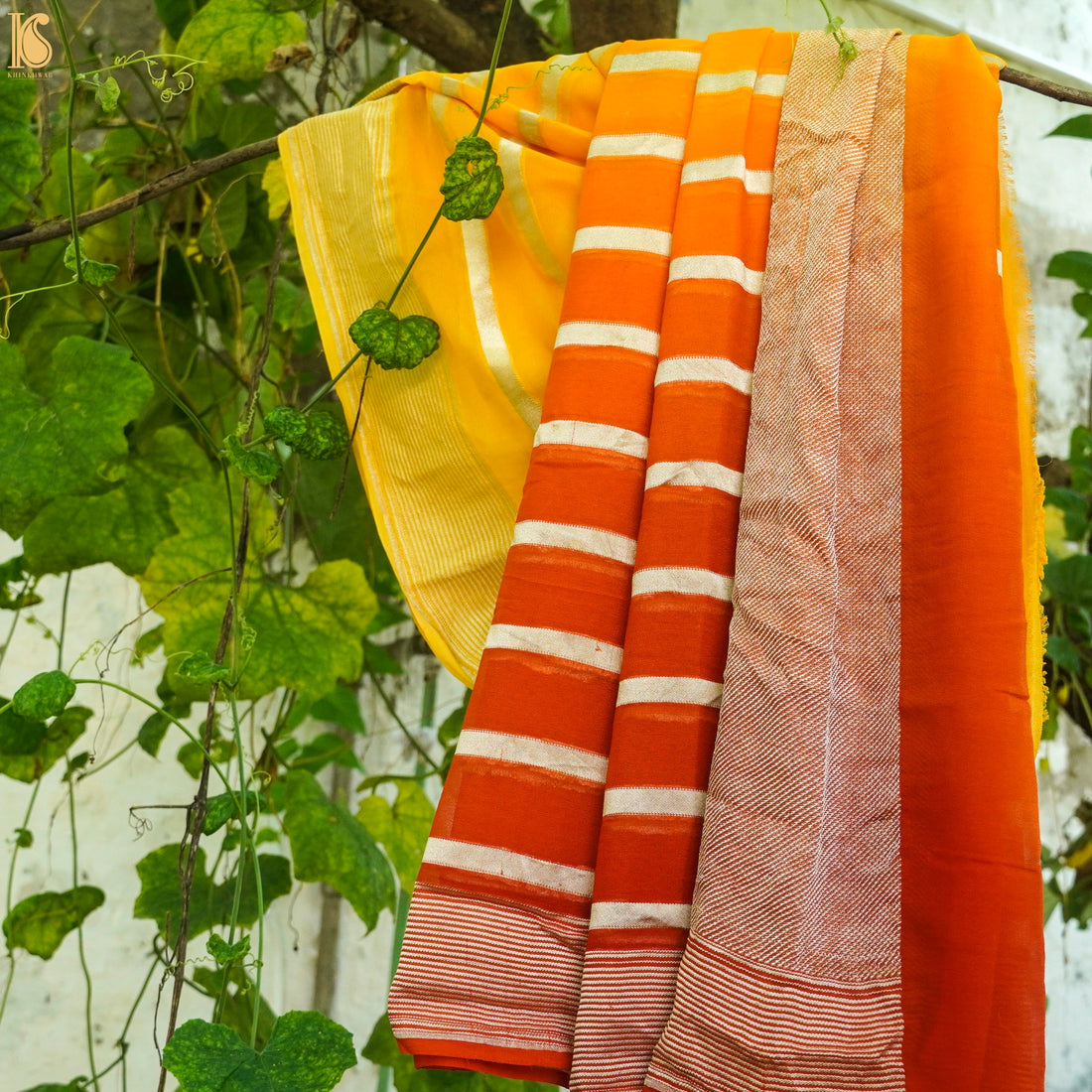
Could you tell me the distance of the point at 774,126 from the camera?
56 cm

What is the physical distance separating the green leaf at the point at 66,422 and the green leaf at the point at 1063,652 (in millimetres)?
1093

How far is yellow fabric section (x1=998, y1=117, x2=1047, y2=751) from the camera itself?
53 centimetres

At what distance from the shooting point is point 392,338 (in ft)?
1.85

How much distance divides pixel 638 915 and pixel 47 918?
578 mm

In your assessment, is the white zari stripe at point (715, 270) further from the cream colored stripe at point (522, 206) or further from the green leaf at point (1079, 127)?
the green leaf at point (1079, 127)

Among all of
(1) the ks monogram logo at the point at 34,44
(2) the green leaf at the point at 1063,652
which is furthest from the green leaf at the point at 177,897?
(2) the green leaf at the point at 1063,652

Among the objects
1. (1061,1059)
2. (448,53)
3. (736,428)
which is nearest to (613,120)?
(736,428)

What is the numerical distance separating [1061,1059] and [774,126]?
161 cm

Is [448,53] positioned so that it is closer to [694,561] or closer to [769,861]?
[694,561]

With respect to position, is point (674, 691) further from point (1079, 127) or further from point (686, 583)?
point (1079, 127)

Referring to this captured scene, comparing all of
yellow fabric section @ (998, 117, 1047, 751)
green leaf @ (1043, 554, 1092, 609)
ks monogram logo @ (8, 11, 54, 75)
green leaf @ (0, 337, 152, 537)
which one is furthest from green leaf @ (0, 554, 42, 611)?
green leaf @ (1043, 554, 1092, 609)

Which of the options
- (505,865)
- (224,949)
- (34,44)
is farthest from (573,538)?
(34,44)

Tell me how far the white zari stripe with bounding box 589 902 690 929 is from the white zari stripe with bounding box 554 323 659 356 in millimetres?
282

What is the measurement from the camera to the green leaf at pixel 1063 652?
1.21 meters
